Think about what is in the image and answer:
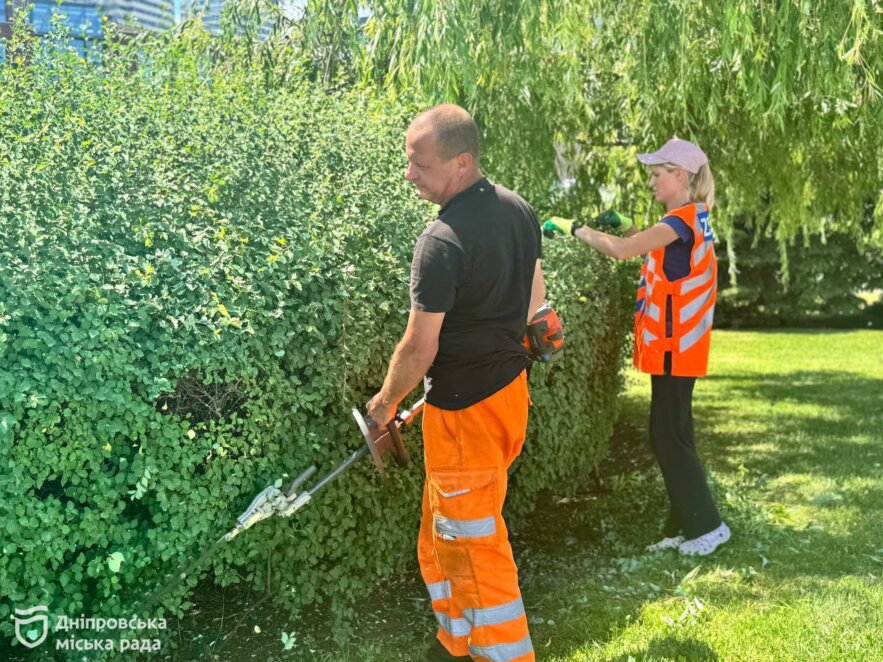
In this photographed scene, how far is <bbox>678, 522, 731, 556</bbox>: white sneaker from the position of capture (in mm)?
4562

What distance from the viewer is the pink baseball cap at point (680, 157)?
4551 millimetres

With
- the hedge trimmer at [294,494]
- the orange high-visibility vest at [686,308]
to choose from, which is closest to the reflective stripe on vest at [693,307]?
the orange high-visibility vest at [686,308]

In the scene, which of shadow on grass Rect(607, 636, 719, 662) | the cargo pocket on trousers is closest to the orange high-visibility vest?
shadow on grass Rect(607, 636, 719, 662)

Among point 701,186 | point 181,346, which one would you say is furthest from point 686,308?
point 181,346

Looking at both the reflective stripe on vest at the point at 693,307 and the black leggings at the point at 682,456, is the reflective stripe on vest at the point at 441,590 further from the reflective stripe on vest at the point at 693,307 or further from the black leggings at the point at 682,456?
the reflective stripe on vest at the point at 693,307

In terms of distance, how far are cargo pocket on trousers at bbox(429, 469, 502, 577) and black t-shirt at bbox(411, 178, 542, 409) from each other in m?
0.25

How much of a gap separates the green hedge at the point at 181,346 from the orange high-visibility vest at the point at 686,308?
121 centimetres

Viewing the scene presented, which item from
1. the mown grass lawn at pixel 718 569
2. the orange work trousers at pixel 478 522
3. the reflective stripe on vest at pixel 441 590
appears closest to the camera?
the orange work trousers at pixel 478 522

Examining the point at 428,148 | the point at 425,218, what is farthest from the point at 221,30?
the point at 428,148

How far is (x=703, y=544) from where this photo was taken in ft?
15.0

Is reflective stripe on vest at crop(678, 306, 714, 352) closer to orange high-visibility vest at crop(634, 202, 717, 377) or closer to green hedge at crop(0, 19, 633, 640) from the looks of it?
orange high-visibility vest at crop(634, 202, 717, 377)

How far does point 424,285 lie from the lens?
2.92 metres

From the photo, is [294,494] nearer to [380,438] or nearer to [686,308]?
[380,438]

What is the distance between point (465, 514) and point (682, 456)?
181cm
